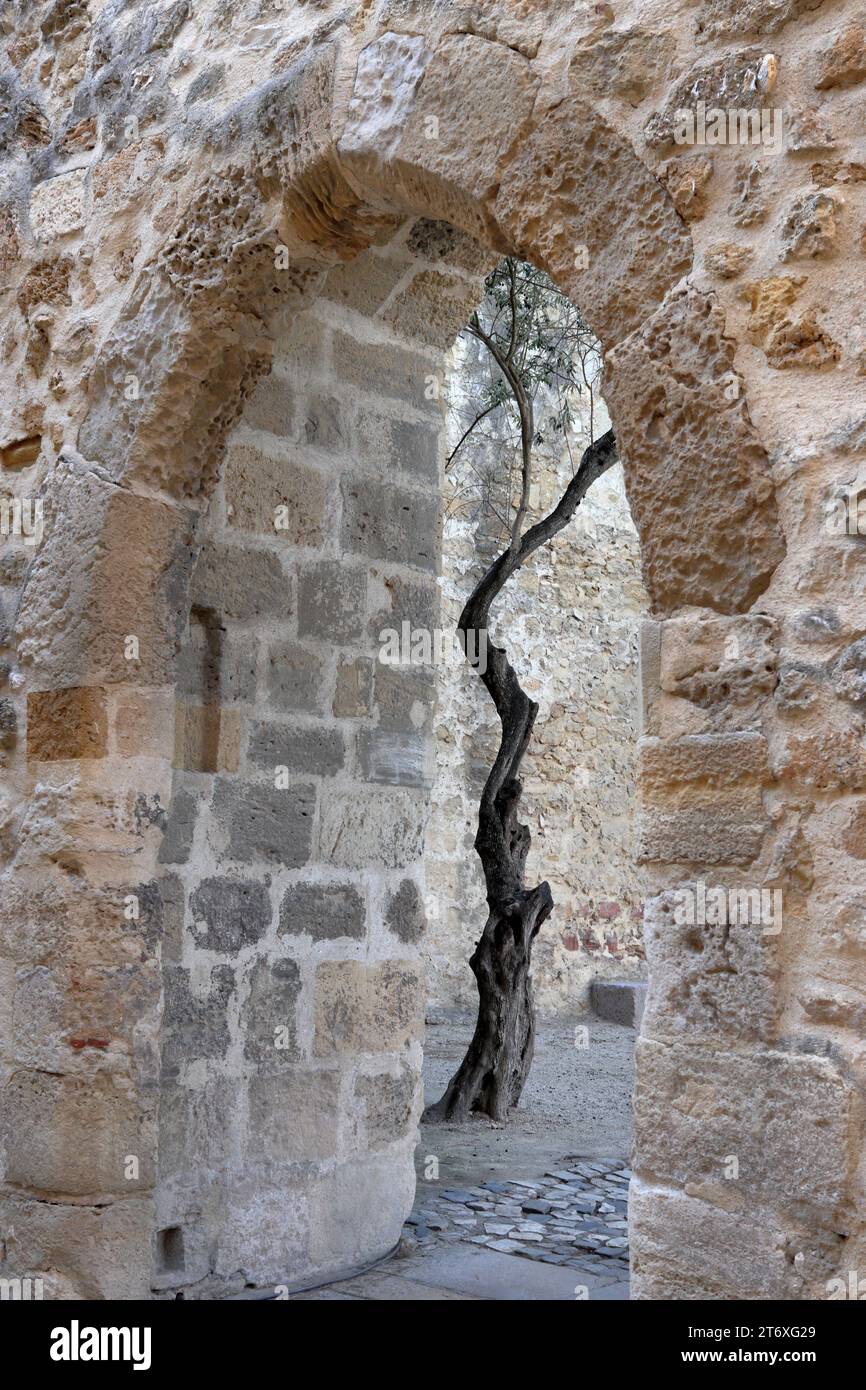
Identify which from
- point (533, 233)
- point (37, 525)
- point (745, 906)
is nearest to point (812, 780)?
point (745, 906)

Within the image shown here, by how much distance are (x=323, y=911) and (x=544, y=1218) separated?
139cm

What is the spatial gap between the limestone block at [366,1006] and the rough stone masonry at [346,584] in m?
0.01

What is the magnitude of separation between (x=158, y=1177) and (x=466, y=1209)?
1.43 m

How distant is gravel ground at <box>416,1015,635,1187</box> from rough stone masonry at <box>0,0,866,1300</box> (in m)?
1.37

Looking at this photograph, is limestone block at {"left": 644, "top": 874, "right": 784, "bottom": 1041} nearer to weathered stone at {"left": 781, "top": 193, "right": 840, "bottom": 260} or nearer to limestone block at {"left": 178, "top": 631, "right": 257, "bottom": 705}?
weathered stone at {"left": 781, "top": 193, "right": 840, "bottom": 260}

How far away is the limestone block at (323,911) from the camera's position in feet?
12.2

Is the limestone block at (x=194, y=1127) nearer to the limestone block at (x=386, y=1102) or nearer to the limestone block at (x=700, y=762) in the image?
the limestone block at (x=386, y=1102)

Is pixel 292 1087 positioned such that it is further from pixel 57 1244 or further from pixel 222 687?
pixel 222 687

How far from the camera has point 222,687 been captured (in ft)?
11.8

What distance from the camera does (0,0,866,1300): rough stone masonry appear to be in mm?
2068

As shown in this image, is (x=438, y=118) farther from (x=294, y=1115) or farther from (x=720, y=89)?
(x=294, y=1115)

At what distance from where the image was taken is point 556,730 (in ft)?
33.9

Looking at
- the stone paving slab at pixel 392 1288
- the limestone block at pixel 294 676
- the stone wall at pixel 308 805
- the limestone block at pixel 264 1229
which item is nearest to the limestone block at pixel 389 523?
the stone wall at pixel 308 805

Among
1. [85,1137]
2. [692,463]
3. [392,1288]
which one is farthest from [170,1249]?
[692,463]
